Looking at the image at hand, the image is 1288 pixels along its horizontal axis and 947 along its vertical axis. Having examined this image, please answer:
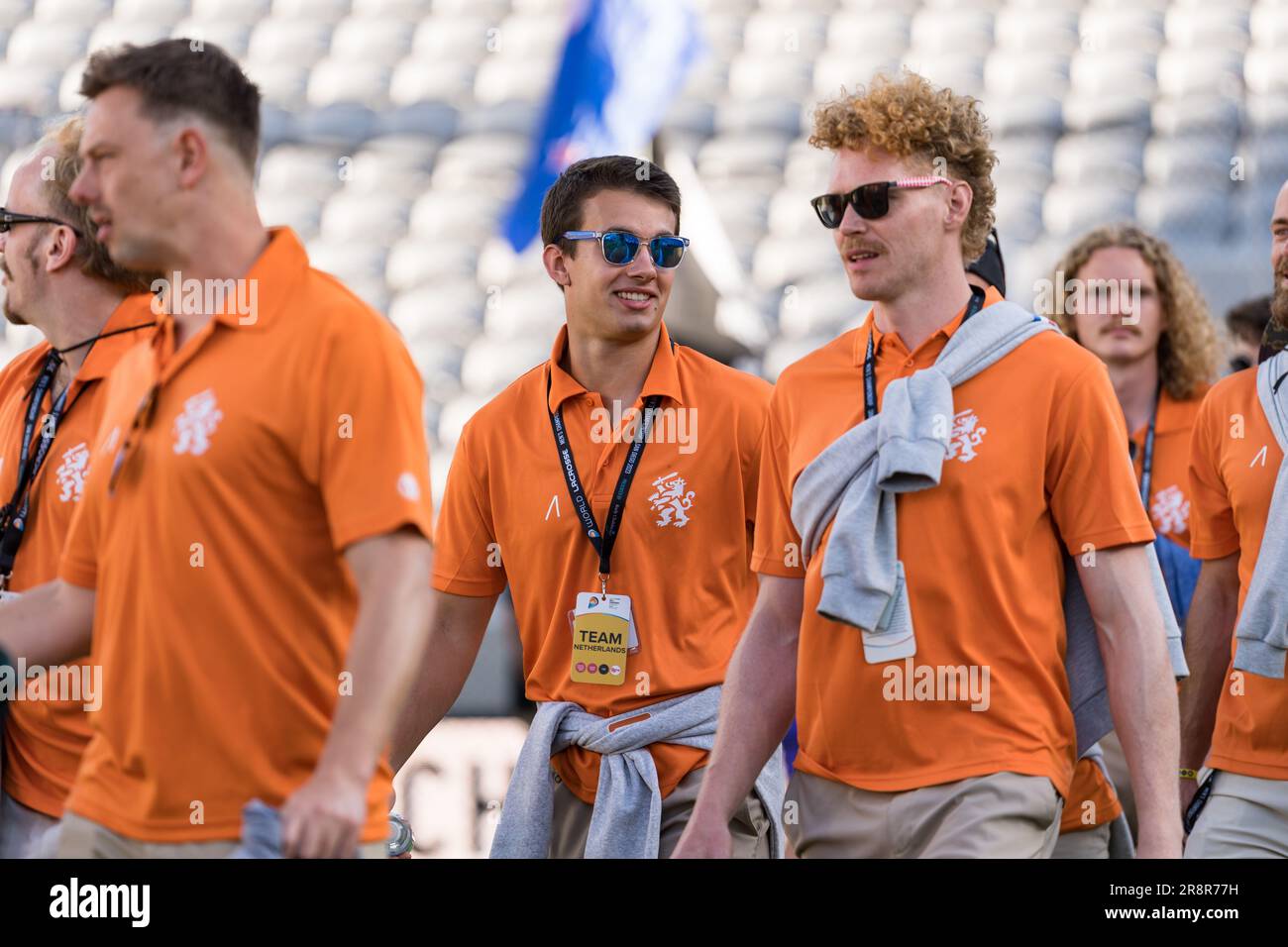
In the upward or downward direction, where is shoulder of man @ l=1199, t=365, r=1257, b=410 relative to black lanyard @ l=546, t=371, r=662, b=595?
upward

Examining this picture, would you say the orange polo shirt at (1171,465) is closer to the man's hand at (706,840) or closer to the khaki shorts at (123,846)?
the man's hand at (706,840)

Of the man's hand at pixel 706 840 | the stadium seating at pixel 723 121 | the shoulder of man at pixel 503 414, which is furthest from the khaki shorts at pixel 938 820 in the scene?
the stadium seating at pixel 723 121

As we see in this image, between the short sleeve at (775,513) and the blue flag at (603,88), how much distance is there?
764cm

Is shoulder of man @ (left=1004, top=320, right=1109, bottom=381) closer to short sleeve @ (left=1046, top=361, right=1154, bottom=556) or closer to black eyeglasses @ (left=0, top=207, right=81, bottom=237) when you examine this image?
short sleeve @ (left=1046, top=361, right=1154, bottom=556)

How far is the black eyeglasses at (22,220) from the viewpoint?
4008 mm

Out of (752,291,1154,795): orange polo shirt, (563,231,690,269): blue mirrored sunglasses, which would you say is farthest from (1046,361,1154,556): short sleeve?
(563,231,690,269): blue mirrored sunglasses

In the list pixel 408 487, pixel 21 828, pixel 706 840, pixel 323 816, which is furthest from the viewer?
pixel 21 828

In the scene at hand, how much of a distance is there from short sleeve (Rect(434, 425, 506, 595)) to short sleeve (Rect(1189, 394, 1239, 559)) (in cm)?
171

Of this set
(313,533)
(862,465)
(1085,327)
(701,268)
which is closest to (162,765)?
(313,533)

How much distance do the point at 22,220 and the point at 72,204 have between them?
4.5 inches

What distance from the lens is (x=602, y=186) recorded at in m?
4.49

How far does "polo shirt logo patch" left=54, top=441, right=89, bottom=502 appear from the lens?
385 cm

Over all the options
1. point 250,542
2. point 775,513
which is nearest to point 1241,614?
point 775,513

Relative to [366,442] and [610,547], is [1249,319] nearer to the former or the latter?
[610,547]
